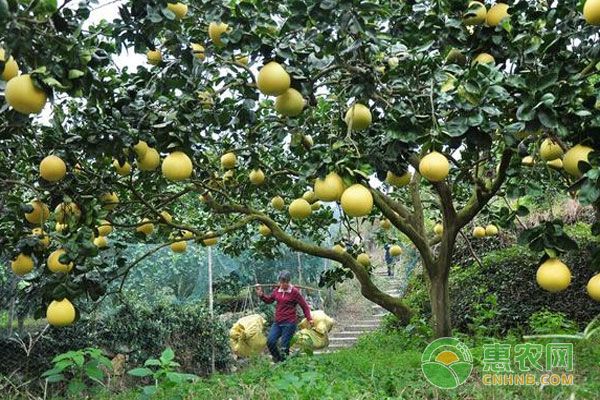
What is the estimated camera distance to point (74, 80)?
2.00 meters

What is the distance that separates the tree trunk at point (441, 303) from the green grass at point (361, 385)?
0.34 m

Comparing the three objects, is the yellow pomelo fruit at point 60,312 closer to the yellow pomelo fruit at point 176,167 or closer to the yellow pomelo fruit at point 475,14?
the yellow pomelo fruit at point 176,167

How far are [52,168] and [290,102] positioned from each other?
45.4 inches

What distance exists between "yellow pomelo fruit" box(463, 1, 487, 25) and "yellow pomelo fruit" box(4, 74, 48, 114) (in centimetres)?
172

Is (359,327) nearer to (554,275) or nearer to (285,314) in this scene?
(285,314)

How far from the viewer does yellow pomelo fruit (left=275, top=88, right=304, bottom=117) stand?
2.23 m

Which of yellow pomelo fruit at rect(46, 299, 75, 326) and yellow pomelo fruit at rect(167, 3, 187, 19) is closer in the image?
yellow pomelo fruit at rect(46, 299, 75, 326)

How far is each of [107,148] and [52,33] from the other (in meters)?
0.78

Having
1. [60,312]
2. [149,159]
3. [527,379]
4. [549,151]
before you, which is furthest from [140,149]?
[527,379]

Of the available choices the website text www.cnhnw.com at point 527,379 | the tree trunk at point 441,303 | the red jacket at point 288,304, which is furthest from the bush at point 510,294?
the website text www.cnhnw.com at point 527,379

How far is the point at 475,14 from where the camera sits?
2455mm

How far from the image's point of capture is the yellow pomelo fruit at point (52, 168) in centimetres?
258

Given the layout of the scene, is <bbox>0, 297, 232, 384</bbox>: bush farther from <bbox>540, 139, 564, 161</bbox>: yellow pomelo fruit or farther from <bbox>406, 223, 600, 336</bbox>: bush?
<bbox>540, 139, 564, 161</bbox>: yellow pomelo fruit

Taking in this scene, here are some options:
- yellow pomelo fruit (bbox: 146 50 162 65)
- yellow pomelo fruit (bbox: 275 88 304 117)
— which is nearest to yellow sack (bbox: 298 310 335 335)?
yellow pomelo fruit (bbox: 146 50 162 65)
